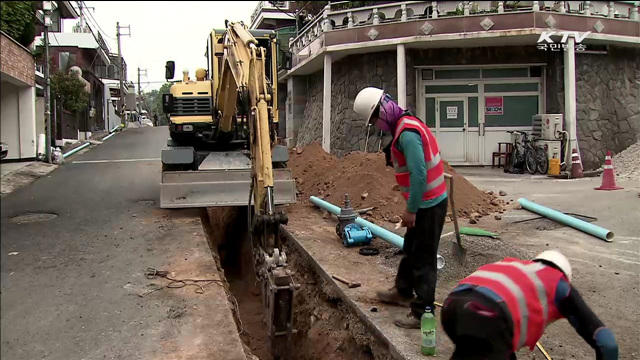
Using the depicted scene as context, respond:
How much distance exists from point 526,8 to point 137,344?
44.0 feet

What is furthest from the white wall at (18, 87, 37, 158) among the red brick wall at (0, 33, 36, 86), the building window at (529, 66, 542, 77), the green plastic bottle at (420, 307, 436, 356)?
the building window at (529, 66, 542, 77)

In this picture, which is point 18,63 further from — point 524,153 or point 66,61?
point 524,153

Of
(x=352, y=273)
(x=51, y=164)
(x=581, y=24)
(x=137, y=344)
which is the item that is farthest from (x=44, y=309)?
(x=581, y=24)

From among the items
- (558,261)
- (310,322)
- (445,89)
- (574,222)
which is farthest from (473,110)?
(558,261)

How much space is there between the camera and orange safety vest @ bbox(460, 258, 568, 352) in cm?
215

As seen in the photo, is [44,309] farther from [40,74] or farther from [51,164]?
[40,74]

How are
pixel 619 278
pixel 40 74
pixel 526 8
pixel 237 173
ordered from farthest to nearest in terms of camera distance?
pixel 40 74
pixel 526 8
pixel 237 173
pixel 619 278

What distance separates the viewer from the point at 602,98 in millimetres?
15086

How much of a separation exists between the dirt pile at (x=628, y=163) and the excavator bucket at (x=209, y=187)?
7.68m

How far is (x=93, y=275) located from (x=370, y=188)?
4695 millimetres

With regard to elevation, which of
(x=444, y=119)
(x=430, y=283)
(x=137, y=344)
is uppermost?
(x=444, y=119)

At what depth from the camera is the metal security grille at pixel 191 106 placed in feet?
29.7

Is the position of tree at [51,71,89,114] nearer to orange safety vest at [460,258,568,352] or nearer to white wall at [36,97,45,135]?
white wall at [36,97,45,135]

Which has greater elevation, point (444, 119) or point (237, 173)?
point (444, 119)
